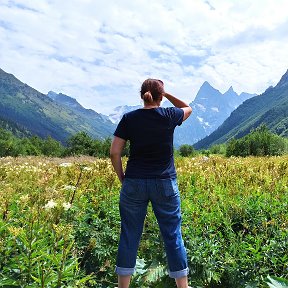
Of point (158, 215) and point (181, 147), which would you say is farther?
point (181, 147)

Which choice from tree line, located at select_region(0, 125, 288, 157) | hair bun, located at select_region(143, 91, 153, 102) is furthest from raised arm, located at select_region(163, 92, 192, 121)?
tree line, located at select_region(0, 125, 288, 157)

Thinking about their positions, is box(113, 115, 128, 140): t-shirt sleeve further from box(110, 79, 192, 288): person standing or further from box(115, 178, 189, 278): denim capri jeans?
box(115, 178, 189, 278): denim capri jeans

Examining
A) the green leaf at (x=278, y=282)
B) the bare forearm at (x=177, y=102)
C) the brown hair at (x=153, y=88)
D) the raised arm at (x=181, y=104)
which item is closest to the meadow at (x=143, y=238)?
the green leaf at (x=278, y=282)

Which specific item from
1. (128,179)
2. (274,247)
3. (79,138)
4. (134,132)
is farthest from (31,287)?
(79,138)

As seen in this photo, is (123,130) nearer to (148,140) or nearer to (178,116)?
(148,140)

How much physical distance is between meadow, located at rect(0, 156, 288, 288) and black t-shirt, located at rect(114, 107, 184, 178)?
1115 millimetres

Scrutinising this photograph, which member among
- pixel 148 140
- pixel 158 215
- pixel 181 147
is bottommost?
pixel 158 215

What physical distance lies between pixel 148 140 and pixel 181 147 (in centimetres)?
7379

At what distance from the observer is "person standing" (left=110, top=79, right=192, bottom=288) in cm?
491

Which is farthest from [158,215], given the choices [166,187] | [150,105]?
[150,105]

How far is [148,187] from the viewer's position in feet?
16.1

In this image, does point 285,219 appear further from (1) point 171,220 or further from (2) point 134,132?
(2) point 134,132

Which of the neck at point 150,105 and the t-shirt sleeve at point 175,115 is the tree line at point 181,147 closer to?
the t-shirt sleeve at point 175,115

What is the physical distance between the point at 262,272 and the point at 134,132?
2.54 meters
